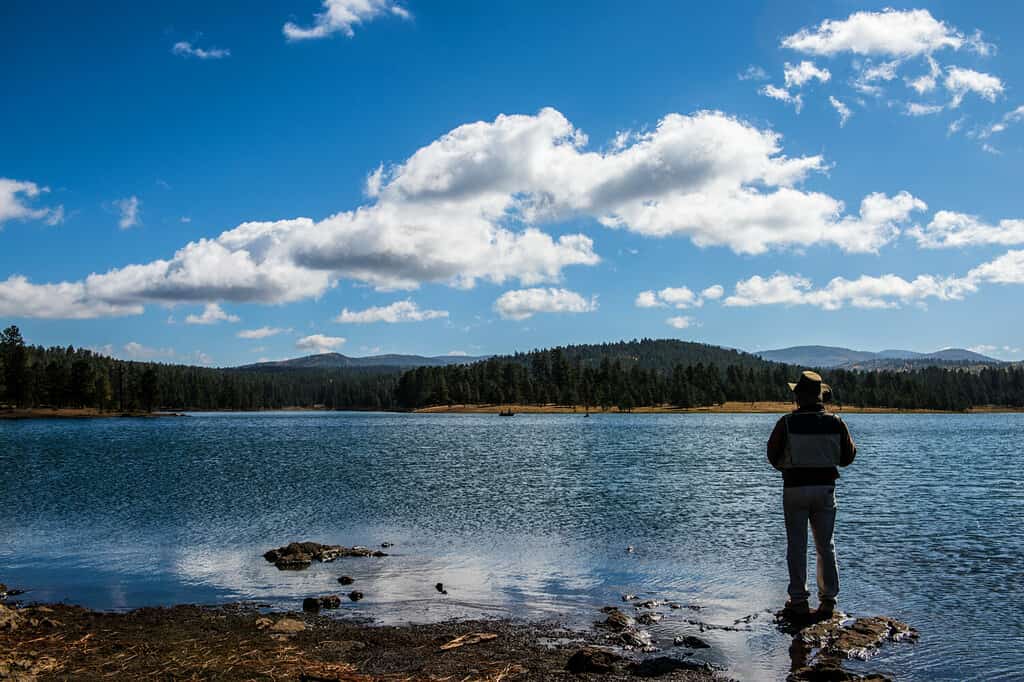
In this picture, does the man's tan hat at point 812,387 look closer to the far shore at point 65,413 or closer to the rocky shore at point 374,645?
the rocky shore at point 374,645

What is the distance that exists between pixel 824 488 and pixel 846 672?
353 cm

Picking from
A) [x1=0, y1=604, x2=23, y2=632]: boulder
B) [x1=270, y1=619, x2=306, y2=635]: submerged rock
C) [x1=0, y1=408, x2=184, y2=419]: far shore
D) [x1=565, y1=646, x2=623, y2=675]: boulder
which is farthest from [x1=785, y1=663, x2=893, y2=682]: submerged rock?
[x1=0, y1=408, x2=184, y2=419]: far shore

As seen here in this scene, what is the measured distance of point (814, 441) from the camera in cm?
1317

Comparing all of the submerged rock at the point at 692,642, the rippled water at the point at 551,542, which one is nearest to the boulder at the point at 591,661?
the submerged rock at the point at 692,642

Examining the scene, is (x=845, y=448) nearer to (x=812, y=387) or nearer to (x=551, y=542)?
(x=812, y=387)

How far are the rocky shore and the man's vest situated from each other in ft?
9.77

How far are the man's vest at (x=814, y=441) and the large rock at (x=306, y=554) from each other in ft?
45.0

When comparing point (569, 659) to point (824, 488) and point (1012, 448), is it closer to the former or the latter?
point (824, 488)

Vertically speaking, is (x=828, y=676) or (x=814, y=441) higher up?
(x=814, y=441)

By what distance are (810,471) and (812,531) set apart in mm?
1214

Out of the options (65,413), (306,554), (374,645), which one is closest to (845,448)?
(374,645)

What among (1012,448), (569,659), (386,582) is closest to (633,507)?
(386,582)

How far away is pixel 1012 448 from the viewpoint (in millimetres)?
73312

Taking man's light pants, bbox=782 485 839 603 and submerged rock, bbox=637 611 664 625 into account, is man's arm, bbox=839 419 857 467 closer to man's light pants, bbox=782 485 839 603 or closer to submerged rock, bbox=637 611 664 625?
man's light pants, bbox=782 485 839 603
